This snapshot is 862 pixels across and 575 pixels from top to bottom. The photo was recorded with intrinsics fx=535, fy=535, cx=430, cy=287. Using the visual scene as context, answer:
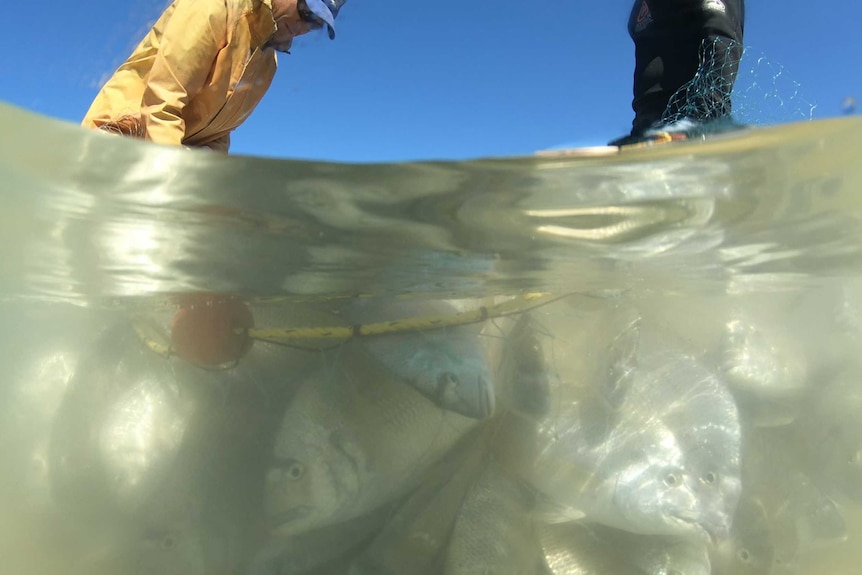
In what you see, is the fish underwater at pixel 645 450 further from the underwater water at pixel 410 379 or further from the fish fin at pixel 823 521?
the fish fin at pixel 823 521

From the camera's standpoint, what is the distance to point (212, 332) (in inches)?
62.6

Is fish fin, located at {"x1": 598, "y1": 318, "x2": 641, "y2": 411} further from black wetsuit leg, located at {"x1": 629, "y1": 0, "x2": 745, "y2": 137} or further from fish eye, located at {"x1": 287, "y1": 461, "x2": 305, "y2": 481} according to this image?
fish eye, located at {"x1": 287, "y1": 461, "x2": 305, "y2": 481}

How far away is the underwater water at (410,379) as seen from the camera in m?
1.30

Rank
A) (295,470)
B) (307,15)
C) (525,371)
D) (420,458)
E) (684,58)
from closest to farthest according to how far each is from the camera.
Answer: (295,470) < (420,458) < (525,371) < (307,15) < (684,58)

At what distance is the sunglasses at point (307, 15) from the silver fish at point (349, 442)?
3.57 ft

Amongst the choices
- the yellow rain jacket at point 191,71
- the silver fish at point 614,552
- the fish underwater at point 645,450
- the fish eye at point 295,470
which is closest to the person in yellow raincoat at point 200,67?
the yellow rain jacket at point 191,71

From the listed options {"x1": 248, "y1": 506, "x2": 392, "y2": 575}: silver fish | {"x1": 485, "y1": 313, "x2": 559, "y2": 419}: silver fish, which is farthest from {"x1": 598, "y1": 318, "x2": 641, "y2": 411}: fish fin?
→ {"x1": 248, "y1": 506, "x2": 392, "y2": 575}: silver fish

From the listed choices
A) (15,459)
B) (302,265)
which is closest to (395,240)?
(302,265)

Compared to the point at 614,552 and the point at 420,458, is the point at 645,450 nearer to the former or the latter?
the point at 614,552

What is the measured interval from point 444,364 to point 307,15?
1221 mm

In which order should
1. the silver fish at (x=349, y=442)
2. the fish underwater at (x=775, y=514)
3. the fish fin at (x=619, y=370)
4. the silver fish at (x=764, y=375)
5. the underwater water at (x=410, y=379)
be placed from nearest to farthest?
the underwater water at (x=410, y=379), the silver fish at (x=349, y=442), the fish underwater at (x=775, y=514), the fish fin at (x=619, y=370), the silver fish at (x=764, y=375)

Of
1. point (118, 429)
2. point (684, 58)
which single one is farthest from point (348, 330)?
point (684, 58)

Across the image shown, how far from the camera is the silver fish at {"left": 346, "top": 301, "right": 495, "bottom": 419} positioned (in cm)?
149

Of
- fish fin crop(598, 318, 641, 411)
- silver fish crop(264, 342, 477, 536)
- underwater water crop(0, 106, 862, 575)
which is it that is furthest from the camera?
fish fin crop(598, 318, 641, 411)
